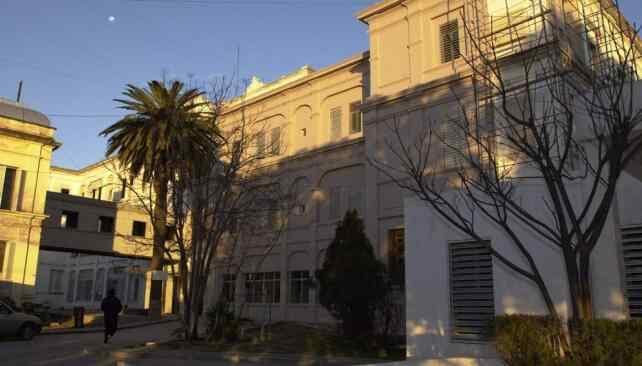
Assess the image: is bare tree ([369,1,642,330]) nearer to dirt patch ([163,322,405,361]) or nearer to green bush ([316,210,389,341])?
green bush ([316,210,389,341])

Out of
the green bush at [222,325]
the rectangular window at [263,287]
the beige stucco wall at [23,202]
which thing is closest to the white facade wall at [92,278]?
the beige stucco wall at [23,202]

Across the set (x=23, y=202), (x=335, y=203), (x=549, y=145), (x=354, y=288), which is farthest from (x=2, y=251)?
(x=549, y=145)

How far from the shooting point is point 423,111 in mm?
25094

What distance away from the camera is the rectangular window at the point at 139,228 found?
44.1 m

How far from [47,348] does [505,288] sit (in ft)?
46.9

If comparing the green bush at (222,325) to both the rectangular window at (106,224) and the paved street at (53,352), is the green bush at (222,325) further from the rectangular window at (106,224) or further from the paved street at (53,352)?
the rectangular window at (106,224)

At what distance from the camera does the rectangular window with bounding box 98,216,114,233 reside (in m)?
42.1

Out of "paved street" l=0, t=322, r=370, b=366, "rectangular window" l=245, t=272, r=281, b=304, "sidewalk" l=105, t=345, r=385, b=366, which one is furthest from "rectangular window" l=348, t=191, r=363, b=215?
"paved street" l=0, t=322, r=370, b=366

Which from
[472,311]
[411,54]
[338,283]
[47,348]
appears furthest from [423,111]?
[47,348]

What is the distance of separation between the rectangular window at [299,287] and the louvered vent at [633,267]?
20.1 metres

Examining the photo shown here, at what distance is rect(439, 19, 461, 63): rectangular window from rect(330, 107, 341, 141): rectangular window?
7839 millimetres

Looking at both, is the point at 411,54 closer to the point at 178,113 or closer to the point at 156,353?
the point at 178,113

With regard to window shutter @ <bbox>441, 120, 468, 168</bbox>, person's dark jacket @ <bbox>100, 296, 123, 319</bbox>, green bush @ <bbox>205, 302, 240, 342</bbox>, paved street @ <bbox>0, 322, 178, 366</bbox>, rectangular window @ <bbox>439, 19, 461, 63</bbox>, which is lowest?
paved street @ <bbox>0, 322, 178, 366</bbox>

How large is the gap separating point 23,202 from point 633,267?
30.8 meters
